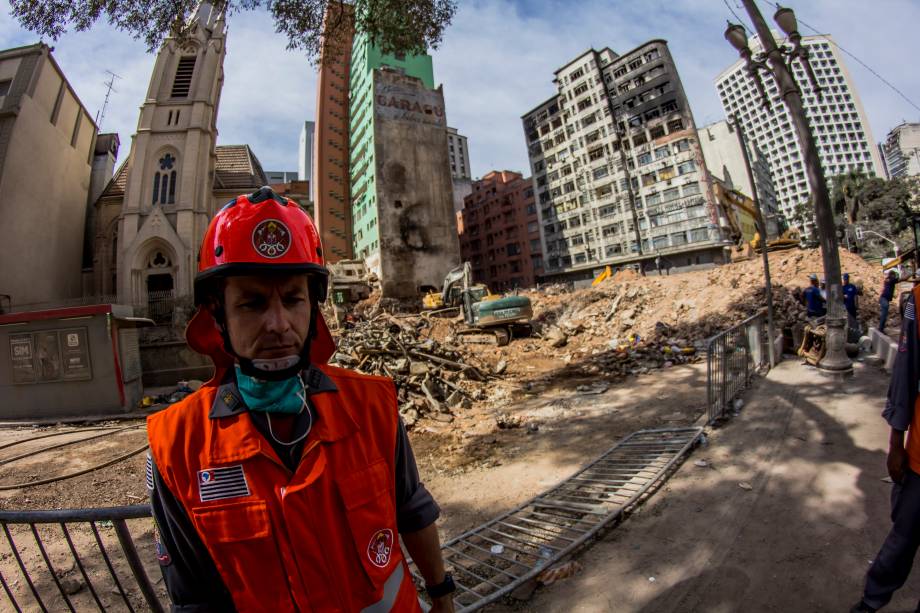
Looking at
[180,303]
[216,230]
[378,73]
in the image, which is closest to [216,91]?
[378,73]

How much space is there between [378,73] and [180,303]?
3023 cm

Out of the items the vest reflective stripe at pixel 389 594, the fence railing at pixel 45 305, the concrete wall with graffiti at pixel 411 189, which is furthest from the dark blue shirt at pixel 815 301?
the fence railing at pixel 45 305

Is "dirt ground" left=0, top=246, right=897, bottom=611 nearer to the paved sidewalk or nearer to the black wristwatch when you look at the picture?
the paved sidewalk

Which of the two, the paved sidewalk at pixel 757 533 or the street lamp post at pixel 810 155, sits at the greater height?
the street lamp post at pixel 810 155

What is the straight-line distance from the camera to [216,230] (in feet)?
4.33

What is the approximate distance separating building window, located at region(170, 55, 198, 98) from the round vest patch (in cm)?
4288

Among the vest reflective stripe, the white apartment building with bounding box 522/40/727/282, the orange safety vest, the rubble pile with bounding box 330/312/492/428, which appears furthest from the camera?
the white apartment building with bounding box 522/40/727/282

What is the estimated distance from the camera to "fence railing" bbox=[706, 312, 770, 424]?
575 cm

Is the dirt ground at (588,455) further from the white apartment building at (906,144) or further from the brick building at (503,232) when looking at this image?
the white apartment building at (906,144)

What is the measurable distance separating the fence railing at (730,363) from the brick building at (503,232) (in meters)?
49.5

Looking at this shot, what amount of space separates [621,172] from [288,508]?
53690 millimetres

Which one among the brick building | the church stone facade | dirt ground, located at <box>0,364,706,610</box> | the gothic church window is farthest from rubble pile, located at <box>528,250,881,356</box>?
the brick building

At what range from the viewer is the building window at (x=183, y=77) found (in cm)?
3309

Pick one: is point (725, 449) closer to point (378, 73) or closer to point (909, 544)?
point (909, 544)
